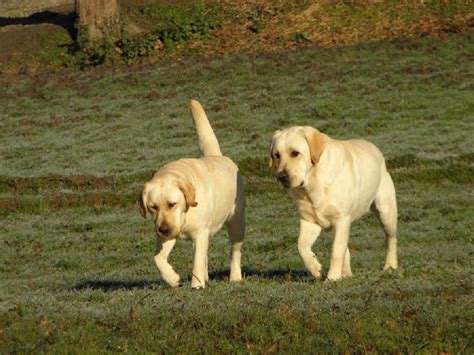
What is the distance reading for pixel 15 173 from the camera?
946 inches

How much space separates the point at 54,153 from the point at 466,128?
353 inches

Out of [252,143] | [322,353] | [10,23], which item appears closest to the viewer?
[322,353]

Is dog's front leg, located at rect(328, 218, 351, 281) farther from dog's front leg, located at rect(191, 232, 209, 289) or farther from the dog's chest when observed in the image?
dog's front leg, located at rect(191, 232, 209, 289)

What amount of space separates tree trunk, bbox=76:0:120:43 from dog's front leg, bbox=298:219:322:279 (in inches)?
976

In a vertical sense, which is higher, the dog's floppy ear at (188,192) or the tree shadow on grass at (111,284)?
the dog's floppy ear at (188,192)

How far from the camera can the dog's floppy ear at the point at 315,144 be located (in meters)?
11.4

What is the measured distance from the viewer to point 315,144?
11414 millimetres

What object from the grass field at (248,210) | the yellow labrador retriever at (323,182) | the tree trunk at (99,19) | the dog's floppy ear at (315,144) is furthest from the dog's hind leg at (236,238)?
the tree trunk at (99,19)

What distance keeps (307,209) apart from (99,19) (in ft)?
82.6

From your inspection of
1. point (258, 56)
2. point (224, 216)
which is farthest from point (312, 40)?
point (224, 216)

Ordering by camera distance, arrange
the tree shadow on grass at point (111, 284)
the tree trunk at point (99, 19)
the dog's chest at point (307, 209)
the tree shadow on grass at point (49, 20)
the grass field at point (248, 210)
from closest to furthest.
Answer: the grass field at point (248, 210)
the dog's chest at point (307, 209)
the tree shadow on grass at point (111, 284)
the tree trunk at point (99, 19)
the tree shadow on grass at point (49, 20)

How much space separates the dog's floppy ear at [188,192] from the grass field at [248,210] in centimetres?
85

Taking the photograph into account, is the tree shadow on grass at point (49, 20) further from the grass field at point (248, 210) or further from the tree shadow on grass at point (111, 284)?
the tree shadow on grass at point (111, 284)

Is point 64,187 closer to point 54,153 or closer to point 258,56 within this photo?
point 54,153
